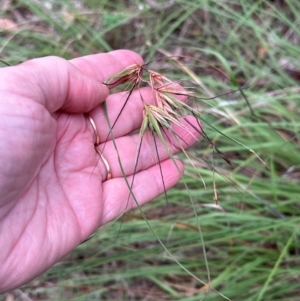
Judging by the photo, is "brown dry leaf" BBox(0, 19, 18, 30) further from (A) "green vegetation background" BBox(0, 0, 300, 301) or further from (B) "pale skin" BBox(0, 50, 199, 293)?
(B) "pale skin" BBox(0, 50, 199, 293)

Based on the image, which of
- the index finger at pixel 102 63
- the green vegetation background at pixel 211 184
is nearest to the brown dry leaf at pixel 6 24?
the green vegetation background at pixel 211 184

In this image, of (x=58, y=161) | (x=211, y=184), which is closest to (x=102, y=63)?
(x=58, y=161)

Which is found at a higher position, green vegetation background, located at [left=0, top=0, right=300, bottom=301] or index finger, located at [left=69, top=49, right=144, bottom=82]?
index finger, located at [left=69, top=49, right=144, bottom=82]

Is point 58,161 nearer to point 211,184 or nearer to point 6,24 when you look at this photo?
point 211,184

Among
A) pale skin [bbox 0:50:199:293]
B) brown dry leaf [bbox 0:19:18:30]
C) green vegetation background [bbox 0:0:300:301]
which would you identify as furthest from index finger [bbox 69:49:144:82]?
brown dry leaf [bbox 0:19:18:30]

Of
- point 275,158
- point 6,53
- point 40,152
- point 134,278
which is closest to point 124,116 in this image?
point 40,152

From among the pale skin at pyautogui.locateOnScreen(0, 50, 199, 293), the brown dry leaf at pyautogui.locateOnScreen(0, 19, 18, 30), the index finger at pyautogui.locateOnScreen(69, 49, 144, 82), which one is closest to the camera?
the pale skin at pyautogui.locateOnScreen(0, 50, 199, 293)
